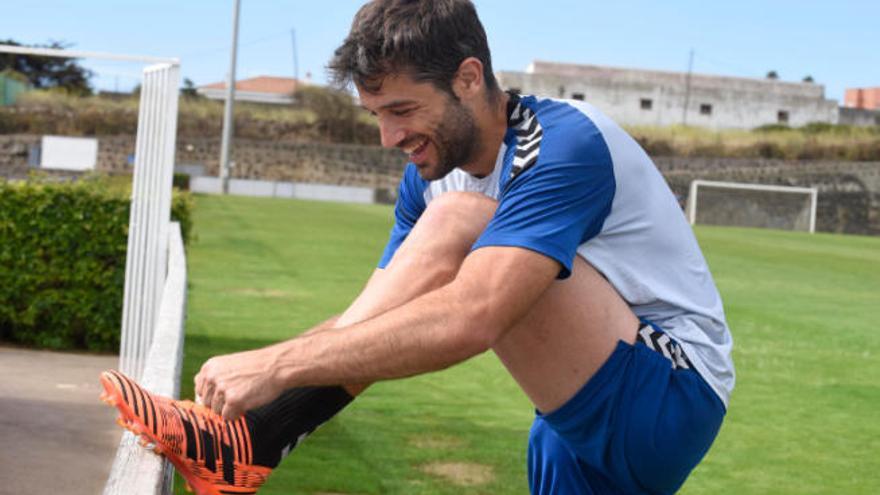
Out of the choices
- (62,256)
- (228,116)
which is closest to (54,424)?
(62,256)

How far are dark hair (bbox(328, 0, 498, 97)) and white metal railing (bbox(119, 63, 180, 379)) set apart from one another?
4.19 metres

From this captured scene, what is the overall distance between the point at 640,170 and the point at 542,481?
2.54ft

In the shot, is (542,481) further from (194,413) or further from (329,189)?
(329,189)

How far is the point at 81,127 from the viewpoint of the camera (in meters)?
49.7

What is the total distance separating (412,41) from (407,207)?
2.39ft

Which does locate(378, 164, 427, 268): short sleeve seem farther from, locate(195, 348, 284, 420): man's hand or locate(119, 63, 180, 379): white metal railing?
locate(119, 63, 180, 379): white metal railing

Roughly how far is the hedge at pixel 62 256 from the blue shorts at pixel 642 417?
6.36m

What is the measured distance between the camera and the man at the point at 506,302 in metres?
2.36

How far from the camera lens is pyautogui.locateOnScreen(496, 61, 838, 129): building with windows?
205 ft

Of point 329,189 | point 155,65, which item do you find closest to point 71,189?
point 155,65

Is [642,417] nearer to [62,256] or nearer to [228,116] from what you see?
[62,256]

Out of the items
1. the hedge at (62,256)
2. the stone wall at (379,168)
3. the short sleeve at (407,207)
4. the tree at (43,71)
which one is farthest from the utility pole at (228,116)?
the short sleeve at (407,207)

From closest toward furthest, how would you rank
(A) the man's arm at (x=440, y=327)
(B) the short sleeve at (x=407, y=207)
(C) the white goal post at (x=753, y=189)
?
(A) the man's arm at (x=440, y=327)
(B) the short sleeve at (x=407, y=207)
(C) the white goal post at (x=753, y=189)

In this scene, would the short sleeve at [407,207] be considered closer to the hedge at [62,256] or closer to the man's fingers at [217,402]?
the man's fingers at [217,402]
